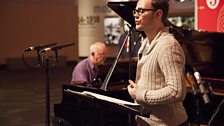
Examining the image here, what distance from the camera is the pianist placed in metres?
4.89

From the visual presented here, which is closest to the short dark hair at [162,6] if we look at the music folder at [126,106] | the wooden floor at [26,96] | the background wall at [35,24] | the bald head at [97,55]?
the music folder at [126,106]

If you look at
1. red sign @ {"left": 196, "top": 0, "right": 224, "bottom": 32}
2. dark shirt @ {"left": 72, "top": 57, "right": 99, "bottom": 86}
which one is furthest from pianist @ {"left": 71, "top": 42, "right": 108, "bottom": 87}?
red sign @ {"left": 196, "top": 0, "right": 224, "bottom": 32}

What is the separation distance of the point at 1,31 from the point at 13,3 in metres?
1.10

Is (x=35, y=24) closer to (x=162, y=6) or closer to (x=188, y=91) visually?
(x=188, y=91)

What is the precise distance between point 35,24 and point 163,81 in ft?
46.2

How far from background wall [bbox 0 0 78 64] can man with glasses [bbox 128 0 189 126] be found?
1346cm

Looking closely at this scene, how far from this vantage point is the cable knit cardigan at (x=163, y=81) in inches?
91.2

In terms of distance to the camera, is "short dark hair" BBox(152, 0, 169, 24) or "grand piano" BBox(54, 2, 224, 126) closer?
"short dark hair" BBox(152, 0, 169, 24)

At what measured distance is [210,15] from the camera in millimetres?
6008

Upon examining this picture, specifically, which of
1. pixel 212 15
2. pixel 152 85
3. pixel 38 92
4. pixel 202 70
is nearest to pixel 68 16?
pixel 38 92

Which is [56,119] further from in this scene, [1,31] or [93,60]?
[1,31]

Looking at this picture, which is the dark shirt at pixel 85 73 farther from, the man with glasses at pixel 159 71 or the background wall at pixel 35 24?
the background wall at pixel 35 24

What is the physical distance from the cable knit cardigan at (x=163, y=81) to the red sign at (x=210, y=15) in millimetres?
3601

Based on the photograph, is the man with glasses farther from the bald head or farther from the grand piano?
the bald head
